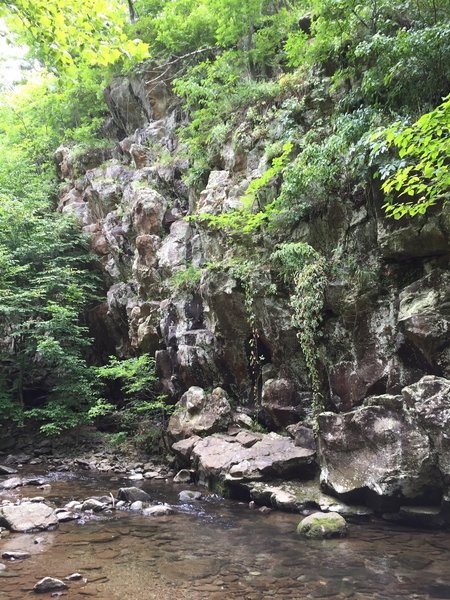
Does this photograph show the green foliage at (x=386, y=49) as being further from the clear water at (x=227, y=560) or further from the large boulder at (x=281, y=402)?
the clear water at (x=227, y=560)

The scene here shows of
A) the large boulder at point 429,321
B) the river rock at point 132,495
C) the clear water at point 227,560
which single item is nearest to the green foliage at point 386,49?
the large boulder at point 429,321

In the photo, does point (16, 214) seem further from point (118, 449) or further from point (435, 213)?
point (435, 213)

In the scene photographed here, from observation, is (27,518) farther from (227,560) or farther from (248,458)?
(248,458)

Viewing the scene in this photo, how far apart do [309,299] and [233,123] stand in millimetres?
8455

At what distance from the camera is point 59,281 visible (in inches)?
749

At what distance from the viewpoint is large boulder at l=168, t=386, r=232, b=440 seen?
11.9m

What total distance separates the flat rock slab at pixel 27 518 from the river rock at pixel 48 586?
256 centimetres

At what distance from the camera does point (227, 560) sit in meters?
6.15

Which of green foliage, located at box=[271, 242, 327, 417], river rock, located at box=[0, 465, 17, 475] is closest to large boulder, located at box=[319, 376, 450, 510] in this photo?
green foliage, located at box=[271, 242, 327, 417]

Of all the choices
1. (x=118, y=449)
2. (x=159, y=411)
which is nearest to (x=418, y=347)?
(x=159, y=411)

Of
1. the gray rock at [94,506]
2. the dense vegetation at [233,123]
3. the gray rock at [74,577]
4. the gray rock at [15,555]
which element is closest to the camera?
the gray rock at [74,577]

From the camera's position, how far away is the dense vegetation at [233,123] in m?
6.30

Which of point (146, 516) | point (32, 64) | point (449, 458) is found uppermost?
point (32, 64)

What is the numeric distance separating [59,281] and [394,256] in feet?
47.6
